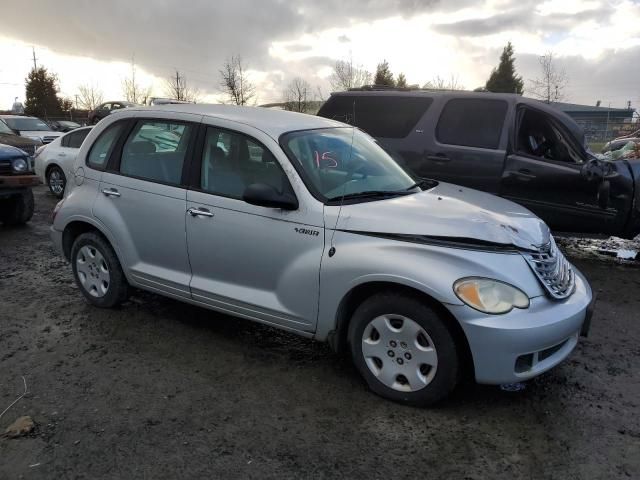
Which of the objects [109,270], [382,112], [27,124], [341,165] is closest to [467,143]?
[382,112]

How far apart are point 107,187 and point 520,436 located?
3.59 meters

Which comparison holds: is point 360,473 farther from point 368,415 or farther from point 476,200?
point 476,200

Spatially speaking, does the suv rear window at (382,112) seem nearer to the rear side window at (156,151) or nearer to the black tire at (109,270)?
the rear side window at (156,151)

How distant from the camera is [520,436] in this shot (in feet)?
9.78

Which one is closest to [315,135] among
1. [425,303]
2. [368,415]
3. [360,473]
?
[425,303]

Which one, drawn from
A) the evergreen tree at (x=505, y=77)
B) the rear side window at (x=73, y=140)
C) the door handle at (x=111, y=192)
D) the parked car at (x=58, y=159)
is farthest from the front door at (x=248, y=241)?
the evergreen tree at (x=505, y=77)

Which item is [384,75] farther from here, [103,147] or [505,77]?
[103,147]

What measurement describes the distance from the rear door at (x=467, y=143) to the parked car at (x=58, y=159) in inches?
282

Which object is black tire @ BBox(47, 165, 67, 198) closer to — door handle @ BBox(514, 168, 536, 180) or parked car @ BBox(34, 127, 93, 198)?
parked car @ BBox(34, 127, 93, 198)

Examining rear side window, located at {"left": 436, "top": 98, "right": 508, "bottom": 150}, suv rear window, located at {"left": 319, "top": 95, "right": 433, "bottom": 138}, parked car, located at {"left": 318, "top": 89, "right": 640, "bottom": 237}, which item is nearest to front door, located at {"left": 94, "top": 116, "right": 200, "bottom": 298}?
parked car, located at {"left": 318, "top": 89, "right": 640, "bottom": 237}

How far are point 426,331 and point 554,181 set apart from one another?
383cm

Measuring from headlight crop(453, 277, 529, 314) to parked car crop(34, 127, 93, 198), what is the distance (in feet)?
31.2

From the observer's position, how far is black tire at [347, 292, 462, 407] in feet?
9.93

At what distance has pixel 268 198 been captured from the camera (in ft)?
11.3
